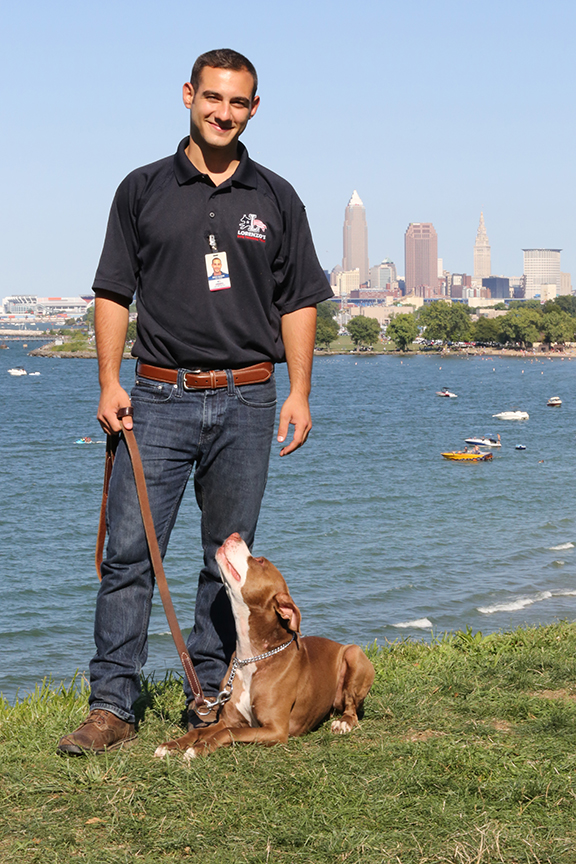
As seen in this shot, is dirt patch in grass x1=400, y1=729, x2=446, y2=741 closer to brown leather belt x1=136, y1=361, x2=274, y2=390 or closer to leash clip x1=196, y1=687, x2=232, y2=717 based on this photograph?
leash clip x1=196, y1=687, x2=232, y2=717

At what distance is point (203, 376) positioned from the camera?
4.17m

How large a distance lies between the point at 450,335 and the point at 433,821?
648 ft

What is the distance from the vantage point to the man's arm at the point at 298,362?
437cm

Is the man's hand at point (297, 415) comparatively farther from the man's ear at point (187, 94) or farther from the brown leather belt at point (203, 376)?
the man's ear at point (187, 94)

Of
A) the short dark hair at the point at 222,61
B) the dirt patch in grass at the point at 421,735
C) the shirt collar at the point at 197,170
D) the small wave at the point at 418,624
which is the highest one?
the short dark hair at the point at 222,61

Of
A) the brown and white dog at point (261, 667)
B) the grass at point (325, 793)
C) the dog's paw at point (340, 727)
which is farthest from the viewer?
the dog's paw at point (340, 727)

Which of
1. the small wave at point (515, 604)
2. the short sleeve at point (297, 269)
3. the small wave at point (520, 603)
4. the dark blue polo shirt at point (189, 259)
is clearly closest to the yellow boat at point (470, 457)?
the small wave at point (520, 603)

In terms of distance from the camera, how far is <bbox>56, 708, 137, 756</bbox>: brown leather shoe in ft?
12.6

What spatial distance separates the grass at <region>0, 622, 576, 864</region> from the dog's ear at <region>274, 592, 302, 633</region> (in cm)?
52

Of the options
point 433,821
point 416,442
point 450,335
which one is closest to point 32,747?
point 433,821

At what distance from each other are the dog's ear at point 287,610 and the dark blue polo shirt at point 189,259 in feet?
3.47

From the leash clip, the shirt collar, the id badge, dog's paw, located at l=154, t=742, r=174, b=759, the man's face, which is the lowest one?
dog's paw, located at l=154, t=742, r=174, b=759

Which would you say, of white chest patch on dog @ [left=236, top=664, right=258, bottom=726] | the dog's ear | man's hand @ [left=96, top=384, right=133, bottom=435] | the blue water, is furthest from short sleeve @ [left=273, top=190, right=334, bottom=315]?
the blue water

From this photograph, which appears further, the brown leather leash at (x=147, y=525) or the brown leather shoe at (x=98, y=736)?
the brown leather leash at (x=147, y=525)
